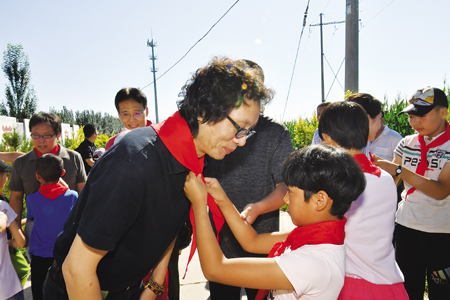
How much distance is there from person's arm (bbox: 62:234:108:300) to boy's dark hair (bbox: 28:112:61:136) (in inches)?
92.6

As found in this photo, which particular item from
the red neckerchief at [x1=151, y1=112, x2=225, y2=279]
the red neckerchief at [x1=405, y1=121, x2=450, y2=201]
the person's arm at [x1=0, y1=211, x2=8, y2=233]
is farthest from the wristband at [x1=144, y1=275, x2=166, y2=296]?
the red neckerchief at [x1=405, y1=121, x2=450, y2=201]

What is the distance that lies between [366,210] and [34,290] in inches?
107

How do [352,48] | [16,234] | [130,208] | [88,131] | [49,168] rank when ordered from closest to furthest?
[130,208] → [16,234] → [49,168] → [352,48] → [88,131]

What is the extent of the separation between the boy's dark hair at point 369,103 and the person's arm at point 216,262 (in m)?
2.28

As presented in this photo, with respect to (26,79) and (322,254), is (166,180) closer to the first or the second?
(322,254)

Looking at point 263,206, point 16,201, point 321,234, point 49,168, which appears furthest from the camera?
point 16,201

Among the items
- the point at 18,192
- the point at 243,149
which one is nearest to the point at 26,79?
the point at 18,192

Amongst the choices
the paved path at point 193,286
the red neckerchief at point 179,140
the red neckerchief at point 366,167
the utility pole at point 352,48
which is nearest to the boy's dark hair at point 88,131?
the paved path at point 193,286

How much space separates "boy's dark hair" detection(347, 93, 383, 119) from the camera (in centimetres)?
292

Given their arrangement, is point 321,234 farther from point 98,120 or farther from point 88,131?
point 98,120

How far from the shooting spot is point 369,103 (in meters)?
2.94

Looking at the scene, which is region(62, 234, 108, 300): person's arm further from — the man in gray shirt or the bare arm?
the man in gray shirt

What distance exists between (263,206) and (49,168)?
1.96 meters

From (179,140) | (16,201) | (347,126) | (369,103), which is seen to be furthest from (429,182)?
(16,201)
